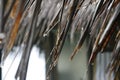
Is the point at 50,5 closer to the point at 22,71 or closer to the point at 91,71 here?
the point at 22,71

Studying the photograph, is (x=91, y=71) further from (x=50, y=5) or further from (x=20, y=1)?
(x=20, y=1)

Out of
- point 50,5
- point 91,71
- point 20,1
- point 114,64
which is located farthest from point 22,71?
point 91,71

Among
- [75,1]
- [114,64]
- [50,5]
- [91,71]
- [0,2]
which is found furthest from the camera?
[91,71]

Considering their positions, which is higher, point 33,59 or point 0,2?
point 0,2

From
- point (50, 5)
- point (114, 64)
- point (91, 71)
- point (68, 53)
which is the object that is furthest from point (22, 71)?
point (68, 53)

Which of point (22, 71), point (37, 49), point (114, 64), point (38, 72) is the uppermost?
point (22, 71)

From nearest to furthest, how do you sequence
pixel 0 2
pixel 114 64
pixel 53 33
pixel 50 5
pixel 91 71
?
pixel 0 2 < pixel 114 64 < pixel 50 5 < pixel 91 71 < pixel 53 33

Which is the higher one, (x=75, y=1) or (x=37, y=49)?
(x=75, y=1)

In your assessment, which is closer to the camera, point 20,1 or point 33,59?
point 20,1

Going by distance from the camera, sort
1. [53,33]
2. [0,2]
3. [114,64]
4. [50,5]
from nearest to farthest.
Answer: [0,2] → [114,64] → [50,5] → [53,33]
